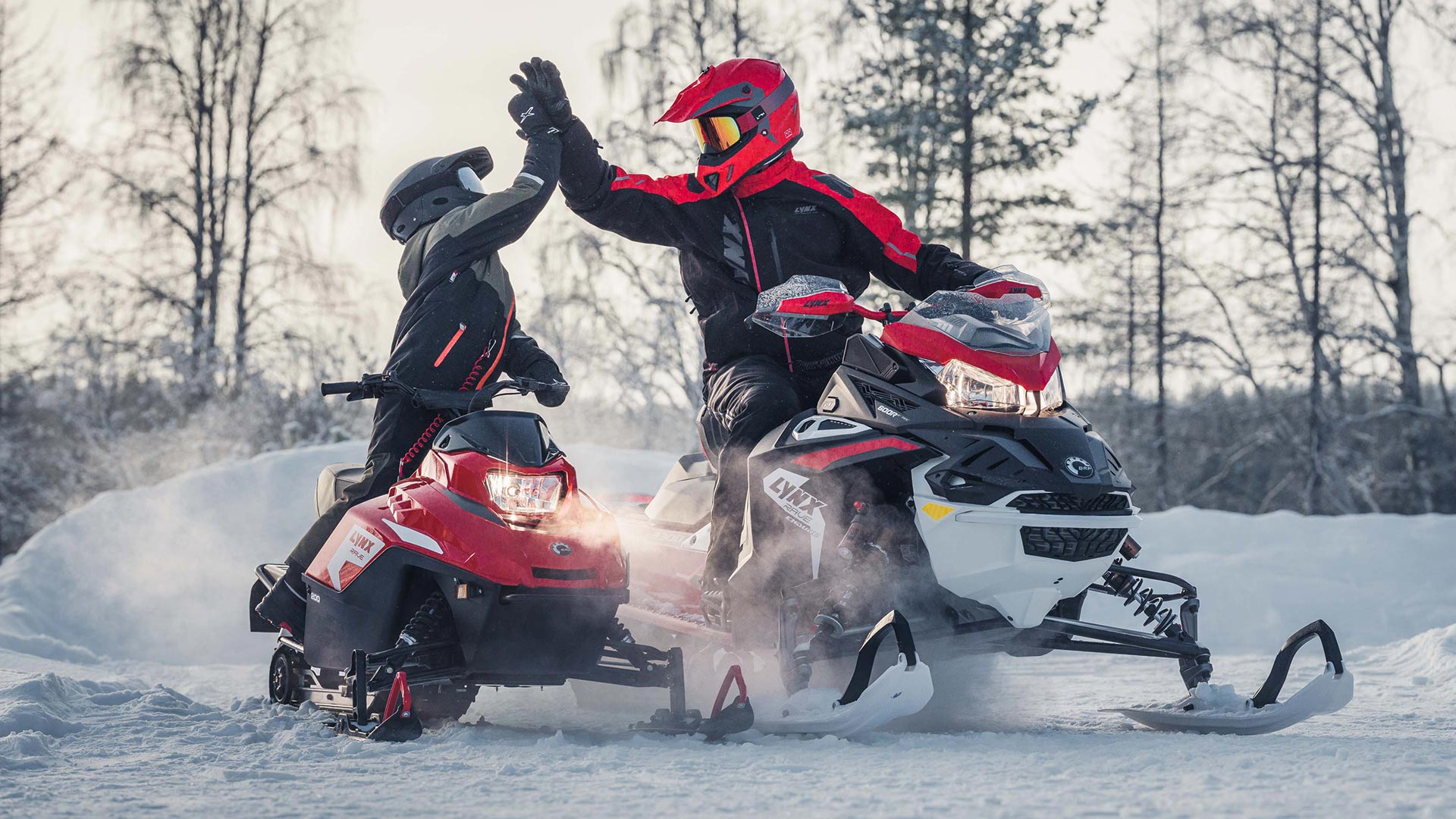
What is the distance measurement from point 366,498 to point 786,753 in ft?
5.37

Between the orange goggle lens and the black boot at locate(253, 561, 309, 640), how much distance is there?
2006 mm

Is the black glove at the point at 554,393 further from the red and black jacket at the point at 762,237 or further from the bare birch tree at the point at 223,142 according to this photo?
the bare birch tree at the point at 223,142

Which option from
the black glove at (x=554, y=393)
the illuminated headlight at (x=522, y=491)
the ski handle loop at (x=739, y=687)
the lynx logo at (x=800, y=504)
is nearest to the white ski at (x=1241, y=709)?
the lynx logo at (x=800, y=504)

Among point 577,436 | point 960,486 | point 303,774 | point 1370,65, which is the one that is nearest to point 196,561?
point 303,774

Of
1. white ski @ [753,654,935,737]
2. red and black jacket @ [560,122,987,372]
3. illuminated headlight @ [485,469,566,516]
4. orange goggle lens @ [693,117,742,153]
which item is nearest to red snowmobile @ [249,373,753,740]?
illuminated headlight @ [485,469,566,516]

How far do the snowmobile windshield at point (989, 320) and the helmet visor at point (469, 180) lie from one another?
1.63m

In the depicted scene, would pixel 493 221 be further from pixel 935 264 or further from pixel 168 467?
pixel 168 467

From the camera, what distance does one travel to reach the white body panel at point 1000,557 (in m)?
3.68

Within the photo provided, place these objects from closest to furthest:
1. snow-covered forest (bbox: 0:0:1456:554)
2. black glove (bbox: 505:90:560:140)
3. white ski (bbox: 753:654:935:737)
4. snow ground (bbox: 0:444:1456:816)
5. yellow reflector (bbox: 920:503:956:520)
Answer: snow ground (bbox: 0:444:1456:816) → white ski (bbox: 753:654:935:737) → yellow reflector (bbox: 920:503:956:520) → black glove (bbox: 505:90:560:140) → snow-covered forest (bbox: 0:0:1456:554)

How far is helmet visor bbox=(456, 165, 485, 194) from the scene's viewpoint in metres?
4.63

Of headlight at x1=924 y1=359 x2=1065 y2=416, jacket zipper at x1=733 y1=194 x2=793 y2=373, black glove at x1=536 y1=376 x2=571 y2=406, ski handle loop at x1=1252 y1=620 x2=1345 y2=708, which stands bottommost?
ski handle loop at x1=1252 y1=620 x2=1345 y2=708

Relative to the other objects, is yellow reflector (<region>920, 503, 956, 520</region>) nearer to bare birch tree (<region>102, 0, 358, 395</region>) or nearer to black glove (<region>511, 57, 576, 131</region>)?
black glove (<region>511, 57, 576, 131</region>)

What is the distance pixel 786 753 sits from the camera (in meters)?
3.53

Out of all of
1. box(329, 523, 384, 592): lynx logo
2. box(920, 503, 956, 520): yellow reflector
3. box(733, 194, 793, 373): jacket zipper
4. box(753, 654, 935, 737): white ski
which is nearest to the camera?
box(753, 654, 935, 737): white ski
